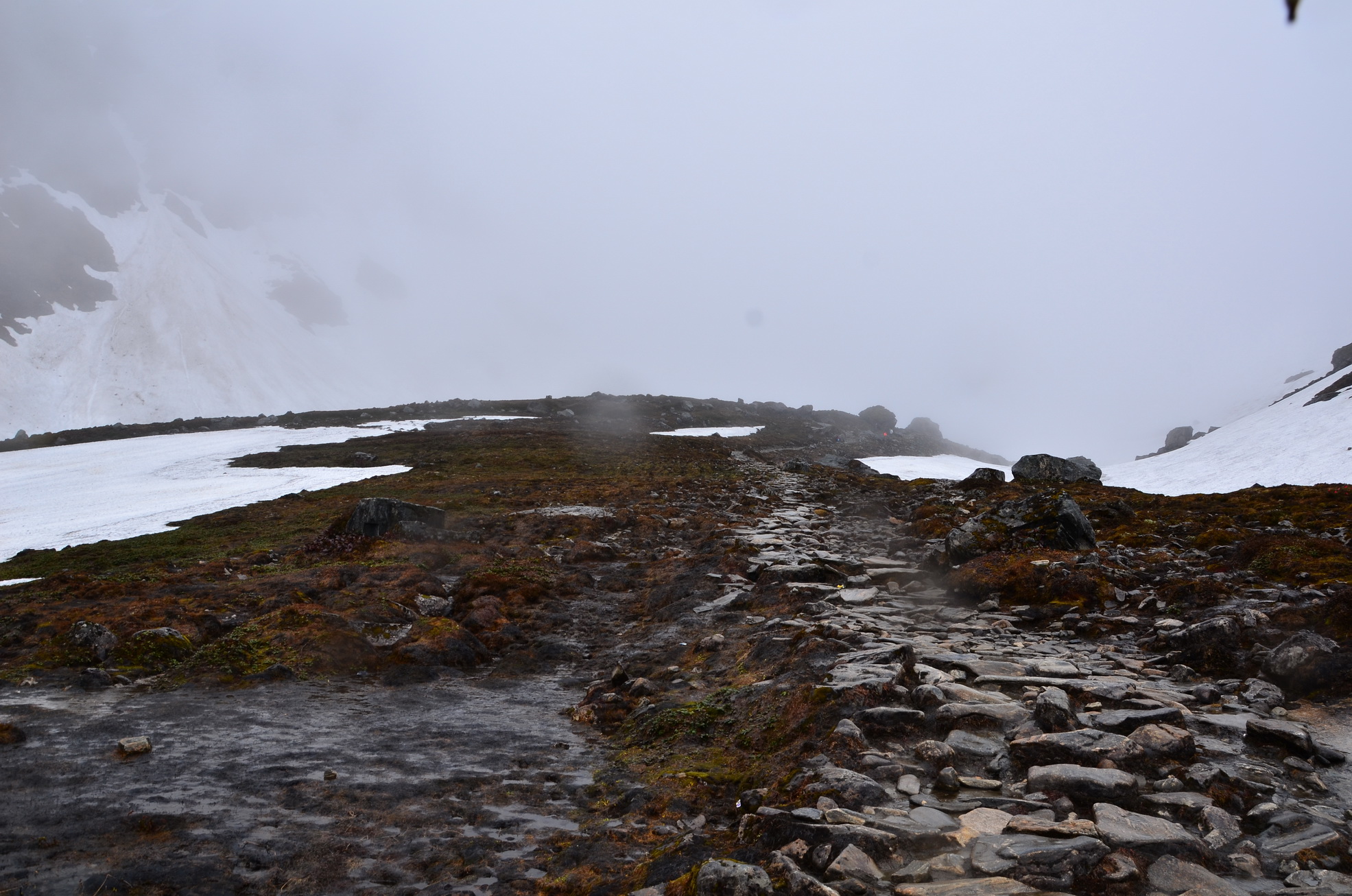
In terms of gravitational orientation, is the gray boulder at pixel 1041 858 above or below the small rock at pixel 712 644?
above

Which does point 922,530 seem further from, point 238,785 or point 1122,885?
point 238,785

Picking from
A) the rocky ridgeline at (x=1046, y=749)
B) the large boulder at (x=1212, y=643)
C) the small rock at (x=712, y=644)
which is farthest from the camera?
the small rock at (x=712, y=644)

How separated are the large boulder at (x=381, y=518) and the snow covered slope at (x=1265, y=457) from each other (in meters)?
32.0

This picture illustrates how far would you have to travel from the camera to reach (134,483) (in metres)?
33.1

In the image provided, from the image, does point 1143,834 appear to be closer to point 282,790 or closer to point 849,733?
point 849,733

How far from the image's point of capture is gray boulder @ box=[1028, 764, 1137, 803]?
487 centimetres

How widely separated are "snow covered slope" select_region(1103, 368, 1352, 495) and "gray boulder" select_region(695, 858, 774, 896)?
32184mm

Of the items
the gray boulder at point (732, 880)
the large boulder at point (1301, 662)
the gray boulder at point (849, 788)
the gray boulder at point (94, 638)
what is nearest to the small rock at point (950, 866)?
the gray boulder at point (849, 788)

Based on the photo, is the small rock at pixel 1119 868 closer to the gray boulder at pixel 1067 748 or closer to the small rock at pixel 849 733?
the gray boulder at pixel 1067 748

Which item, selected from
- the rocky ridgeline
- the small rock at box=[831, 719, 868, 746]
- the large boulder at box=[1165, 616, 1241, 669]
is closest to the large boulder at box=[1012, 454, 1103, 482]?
the rocky ridgeline

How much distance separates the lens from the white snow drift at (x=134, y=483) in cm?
2475

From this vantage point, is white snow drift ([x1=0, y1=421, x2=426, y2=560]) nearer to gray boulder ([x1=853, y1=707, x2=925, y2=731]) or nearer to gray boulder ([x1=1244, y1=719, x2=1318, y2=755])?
gray boulder ([x1=853, y1=707, x2=925, y2=731])

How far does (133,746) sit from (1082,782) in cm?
989

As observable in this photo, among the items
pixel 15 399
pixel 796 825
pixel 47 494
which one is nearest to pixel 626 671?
pixel 796 825
